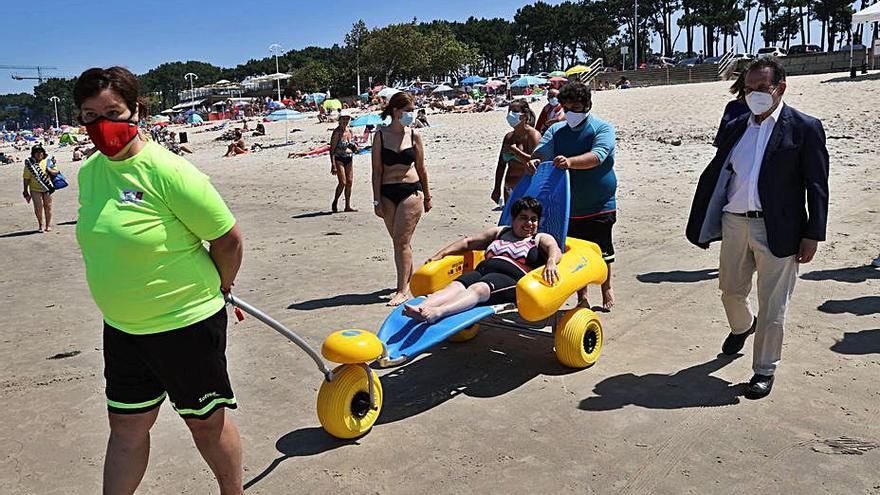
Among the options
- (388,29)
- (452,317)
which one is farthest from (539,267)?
(388,29)

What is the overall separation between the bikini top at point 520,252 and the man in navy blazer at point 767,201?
3.52 ft

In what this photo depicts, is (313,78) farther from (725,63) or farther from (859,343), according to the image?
(859,343)

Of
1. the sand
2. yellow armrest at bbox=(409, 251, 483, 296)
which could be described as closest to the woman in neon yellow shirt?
the sand

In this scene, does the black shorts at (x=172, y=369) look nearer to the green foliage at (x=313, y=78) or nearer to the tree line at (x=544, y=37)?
the tree line at (x=544, y=37)

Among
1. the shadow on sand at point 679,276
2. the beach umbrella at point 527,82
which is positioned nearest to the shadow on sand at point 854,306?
the shadow on sand at point 679,276

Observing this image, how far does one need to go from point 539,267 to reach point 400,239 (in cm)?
181

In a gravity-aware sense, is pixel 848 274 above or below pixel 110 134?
below

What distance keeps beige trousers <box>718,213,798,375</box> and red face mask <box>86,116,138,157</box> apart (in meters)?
3.39

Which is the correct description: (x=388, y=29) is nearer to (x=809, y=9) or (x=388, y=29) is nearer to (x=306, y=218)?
(x=809, y=9)

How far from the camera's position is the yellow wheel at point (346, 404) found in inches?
151

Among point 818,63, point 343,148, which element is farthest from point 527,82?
point 343,148

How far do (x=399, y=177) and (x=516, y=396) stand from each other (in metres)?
2.62

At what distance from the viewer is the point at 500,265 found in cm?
491

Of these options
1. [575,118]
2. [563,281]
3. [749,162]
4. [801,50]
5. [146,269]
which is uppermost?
[801,50]
